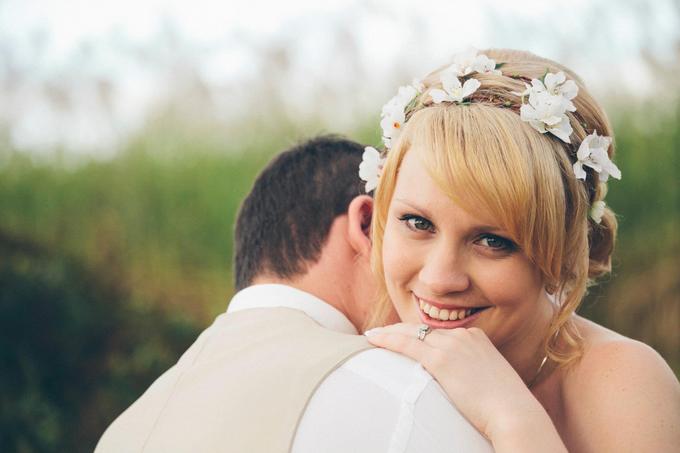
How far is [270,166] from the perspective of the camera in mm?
3248

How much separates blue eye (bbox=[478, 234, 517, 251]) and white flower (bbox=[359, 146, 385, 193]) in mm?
527

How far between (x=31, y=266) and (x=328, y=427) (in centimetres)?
477

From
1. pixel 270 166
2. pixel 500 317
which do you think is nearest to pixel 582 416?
pixel 500 317

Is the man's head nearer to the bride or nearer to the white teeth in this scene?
the bride

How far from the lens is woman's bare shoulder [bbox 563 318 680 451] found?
226cm

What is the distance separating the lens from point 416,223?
8.06 ft

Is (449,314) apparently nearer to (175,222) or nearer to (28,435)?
(28,435)

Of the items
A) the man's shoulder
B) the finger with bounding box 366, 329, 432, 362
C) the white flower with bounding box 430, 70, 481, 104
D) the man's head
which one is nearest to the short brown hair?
the man's head

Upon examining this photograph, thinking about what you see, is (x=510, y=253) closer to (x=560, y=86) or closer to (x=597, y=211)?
(x=597, y=211)

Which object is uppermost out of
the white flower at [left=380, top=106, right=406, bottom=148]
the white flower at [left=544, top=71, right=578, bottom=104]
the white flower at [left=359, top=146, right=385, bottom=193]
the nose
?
the white flower at [left=544, top=71, right=578, bottom=104]

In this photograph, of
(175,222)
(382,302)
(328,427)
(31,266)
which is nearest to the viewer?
(328,427)

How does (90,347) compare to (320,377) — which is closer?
(320,377)

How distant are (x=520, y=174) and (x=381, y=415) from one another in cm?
75

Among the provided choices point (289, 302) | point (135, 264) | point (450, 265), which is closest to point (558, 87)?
point (450, 265)
